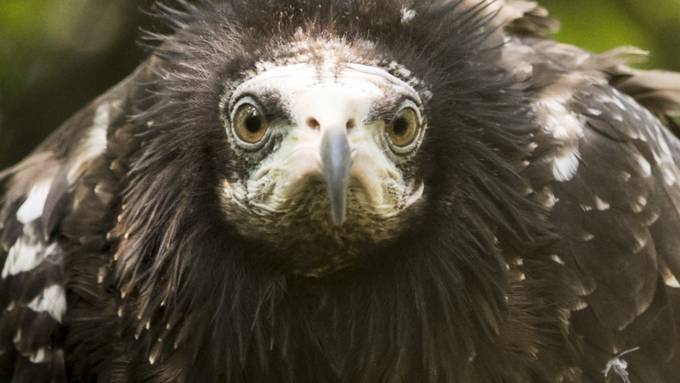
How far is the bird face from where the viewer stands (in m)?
4.97

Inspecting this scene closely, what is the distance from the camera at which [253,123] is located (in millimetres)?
5258

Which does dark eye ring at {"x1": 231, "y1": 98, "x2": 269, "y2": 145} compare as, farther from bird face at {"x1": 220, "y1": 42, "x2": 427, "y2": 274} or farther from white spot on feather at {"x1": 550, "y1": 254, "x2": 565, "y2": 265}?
white spot on feather at {"x1": 550, "y1": 254, "x2": 565, "y2": 265}

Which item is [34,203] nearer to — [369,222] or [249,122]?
[249,122]

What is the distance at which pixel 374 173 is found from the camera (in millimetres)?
5074

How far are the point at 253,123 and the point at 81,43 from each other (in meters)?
2.61

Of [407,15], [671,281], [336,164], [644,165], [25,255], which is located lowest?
[671,281]

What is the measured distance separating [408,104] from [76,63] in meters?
2.95

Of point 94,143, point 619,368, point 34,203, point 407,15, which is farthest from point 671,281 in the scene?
point 34,203

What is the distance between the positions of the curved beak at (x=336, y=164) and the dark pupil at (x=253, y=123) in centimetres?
44

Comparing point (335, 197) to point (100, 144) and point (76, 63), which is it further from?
point (76, 63)

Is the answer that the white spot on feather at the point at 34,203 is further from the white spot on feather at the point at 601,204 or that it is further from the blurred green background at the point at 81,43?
the white spot on feather at the point at 601,204

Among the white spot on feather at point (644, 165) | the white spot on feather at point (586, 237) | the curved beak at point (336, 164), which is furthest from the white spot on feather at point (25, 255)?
the white spot on feather at point (644, 165)

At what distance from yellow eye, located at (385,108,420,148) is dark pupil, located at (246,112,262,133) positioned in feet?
1.59

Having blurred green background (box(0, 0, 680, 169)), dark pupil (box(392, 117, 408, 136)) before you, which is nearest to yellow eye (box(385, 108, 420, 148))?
dark pupil (box(392, 117, 408, 136))
